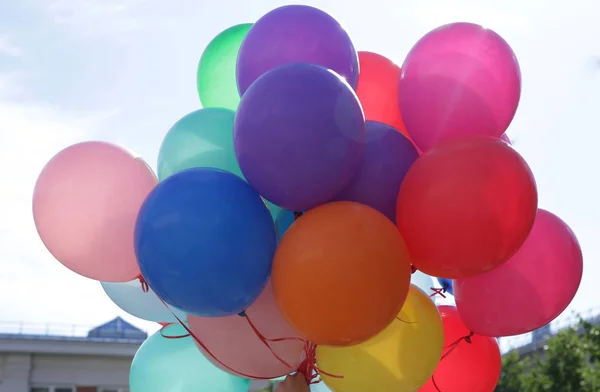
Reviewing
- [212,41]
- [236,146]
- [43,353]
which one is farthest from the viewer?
[43,353]

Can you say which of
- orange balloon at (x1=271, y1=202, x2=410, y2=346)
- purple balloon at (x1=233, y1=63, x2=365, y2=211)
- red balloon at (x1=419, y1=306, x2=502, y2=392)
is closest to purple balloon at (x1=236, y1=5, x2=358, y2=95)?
purple balloon at (x1=233, y1=63, x2=365, y2=211)

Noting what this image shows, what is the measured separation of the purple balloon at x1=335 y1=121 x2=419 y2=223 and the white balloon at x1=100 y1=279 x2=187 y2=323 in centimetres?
123

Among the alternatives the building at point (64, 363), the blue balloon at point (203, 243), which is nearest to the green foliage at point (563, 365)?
the building at point (64, 363)

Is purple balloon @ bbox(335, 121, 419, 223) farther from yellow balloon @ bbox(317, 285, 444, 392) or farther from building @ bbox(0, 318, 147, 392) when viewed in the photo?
building @ bbox(0, 318, 147, 392)

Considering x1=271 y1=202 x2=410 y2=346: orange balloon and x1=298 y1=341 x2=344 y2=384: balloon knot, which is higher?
x1=271 y1=202 x2=410 y2=346: orange balloon

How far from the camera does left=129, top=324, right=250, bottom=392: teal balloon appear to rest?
3688 mm

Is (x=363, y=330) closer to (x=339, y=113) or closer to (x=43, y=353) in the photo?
(x=339, y=113)

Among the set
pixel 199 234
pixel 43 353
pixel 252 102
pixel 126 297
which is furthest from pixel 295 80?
pixel 43 353

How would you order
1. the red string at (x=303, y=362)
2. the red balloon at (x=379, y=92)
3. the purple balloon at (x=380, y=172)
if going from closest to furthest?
the purple balloon at (x=380, y=172) → the red string at (x=303, y=362) → the red balloon at (x=379, y=92)

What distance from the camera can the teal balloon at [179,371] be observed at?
12.1 feet

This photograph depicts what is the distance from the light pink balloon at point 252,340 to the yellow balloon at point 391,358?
8.2 inches

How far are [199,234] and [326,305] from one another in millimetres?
521

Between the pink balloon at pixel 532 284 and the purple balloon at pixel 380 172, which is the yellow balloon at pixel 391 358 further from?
the purple balloon at pixel 380 172

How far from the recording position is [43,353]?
815 inches
